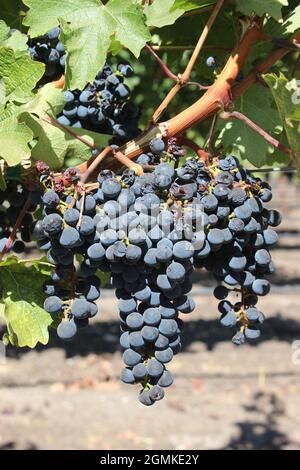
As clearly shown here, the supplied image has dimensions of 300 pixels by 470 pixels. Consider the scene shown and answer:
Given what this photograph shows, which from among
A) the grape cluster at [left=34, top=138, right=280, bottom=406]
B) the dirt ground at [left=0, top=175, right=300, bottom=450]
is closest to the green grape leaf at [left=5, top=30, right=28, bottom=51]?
the grape cluster at [left=34, top=138, right=280, bottom=406]

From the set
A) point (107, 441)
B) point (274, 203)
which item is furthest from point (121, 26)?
point (274, 203)

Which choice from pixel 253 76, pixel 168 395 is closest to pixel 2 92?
pixel 253 76

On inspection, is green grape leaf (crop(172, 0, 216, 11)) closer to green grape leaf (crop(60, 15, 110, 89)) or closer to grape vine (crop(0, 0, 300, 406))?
grape vine (crop(0, 0, 300, 406))

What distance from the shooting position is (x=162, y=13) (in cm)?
108

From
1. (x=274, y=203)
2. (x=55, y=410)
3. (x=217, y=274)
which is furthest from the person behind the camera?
(x=274, y=203)

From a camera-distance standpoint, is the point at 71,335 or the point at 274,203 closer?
the point at 71,335

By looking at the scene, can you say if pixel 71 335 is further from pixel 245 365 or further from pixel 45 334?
pixel 245 365

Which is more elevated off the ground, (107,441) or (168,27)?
(168,27)

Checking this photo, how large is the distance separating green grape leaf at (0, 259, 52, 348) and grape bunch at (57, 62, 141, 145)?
0.31 metres

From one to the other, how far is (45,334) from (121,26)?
19.4 inches

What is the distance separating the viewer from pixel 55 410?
399cm

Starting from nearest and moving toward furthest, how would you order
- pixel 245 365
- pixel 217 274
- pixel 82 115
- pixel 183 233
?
pixel 183 233 < pixel 217 274 < pixel 82 115 < pixel 245 365

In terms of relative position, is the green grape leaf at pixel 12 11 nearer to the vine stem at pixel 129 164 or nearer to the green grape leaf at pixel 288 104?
the vine stem at pixel 129 164

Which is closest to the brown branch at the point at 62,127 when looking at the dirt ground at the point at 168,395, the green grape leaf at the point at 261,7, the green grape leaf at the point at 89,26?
the green grape leaf at the point at 89,26
